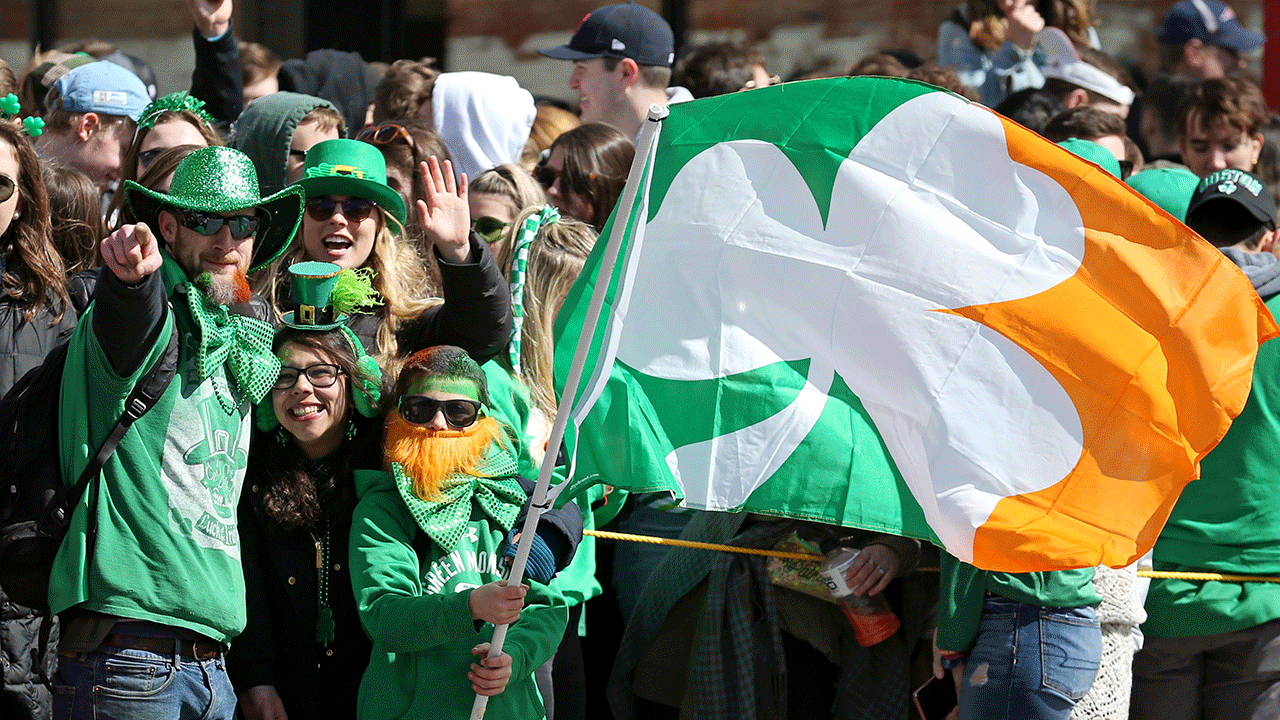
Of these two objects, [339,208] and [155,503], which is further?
[339,208]

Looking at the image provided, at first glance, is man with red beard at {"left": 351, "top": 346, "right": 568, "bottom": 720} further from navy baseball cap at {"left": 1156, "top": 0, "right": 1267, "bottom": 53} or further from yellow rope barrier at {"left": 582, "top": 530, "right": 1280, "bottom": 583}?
navy baseball cap at {"left": 1156, "top": 0, "right": 1267, "bottom": 53}

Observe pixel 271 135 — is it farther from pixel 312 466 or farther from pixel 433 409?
pixel 433 409

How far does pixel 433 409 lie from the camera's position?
3.83 meters

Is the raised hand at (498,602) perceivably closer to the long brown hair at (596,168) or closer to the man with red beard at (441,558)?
the man with red beard at (441,558)

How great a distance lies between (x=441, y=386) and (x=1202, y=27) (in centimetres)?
643

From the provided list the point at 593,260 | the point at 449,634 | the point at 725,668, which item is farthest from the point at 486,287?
the point at 725,668

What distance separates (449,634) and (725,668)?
48.5 inches

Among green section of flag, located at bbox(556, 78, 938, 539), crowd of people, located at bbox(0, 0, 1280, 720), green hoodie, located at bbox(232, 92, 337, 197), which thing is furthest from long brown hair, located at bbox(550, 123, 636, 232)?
green section of flag, located at bbox(556, 78, 938, 539)

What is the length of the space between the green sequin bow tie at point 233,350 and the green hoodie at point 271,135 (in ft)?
5.12

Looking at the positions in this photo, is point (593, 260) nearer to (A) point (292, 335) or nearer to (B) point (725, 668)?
(A) point (292, 335)

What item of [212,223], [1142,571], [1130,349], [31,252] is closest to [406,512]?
[212,223]

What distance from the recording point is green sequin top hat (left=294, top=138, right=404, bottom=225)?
171 inches

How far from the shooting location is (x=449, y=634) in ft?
11.7

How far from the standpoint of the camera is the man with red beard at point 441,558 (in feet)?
11.9
